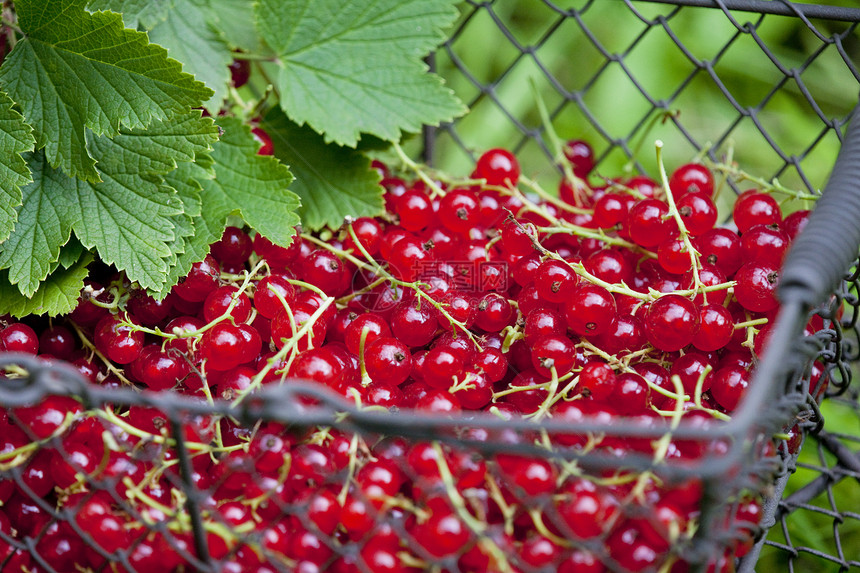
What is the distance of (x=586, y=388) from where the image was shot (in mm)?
510

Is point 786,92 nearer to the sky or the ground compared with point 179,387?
nearer to the sky

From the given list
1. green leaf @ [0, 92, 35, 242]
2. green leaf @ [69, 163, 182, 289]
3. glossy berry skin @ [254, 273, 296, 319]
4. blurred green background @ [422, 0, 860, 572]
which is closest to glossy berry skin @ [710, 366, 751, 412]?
glossy berry skin @ [254, 273, 296, 319]

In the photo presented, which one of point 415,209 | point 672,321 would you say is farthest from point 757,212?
point 415,209

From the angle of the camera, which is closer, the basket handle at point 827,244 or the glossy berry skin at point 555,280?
the basket handle at point 827,244

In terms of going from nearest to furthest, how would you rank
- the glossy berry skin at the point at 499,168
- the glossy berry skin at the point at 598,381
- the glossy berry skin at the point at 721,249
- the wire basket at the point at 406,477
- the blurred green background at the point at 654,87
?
the wire basket at the point at 406,477
the glossy berry skin at the point at 598,381
the glossy berry skin at the point at 721,249
the glossy berry skin at the point at 499,168
the blurred green background at the point at 654,87

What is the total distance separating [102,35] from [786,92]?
1316 millimetres

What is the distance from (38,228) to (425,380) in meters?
0.34

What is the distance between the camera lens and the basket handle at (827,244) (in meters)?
0.37

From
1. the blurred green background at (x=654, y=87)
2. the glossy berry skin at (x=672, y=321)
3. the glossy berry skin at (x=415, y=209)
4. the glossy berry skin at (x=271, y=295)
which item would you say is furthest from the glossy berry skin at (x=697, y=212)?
the blurred green background at (x=654, y=87)

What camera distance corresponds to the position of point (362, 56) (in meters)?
0.74

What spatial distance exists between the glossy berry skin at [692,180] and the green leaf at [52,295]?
0.51 metres

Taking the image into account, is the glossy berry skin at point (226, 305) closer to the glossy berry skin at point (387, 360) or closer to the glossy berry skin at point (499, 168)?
the glossy berry skin at point (387, 360)

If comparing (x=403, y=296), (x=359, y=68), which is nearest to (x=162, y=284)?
(x=403, y=296)

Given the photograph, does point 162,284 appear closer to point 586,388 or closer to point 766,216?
point 586,388
